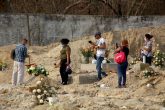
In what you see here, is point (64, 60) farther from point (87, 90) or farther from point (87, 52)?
point (87, 52)

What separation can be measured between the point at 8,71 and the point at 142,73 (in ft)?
17.8

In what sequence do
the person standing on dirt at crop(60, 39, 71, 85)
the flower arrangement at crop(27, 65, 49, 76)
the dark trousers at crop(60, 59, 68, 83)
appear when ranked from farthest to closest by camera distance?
the flower arrangement at crop(27, 65, 49, 76), the dark trousers at crop(60, 59, 68, 83), the person standing on dirt at crop(60, 39, 71, 85)

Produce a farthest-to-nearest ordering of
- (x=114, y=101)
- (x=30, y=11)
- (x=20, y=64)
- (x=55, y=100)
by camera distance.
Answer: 1. (x=30, y=11)
2. (x=20, y=64)
3. (x=114, y=101)
4. (x=55, y=100)

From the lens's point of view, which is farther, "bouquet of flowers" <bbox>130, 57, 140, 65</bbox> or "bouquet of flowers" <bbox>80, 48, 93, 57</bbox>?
"bouquet of flowers" <bbox>80, 48, 93, 57</bbox>

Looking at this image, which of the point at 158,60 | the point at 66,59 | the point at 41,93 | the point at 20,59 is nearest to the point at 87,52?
the point at 158,60

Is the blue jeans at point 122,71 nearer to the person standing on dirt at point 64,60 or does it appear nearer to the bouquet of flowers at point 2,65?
the person standing on dirt at point 64,60

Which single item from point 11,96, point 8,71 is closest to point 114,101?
point 11,96

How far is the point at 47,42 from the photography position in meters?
26.3

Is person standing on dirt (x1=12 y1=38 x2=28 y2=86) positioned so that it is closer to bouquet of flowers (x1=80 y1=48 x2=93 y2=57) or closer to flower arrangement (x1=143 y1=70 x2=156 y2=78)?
flower arrangement (x1=143 y1=70 x2=156 y2=78)

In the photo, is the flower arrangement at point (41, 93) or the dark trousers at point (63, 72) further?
the dark trousers at point (63, 72)

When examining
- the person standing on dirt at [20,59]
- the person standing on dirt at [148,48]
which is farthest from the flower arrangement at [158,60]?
the person standing on dirt at [20,59]

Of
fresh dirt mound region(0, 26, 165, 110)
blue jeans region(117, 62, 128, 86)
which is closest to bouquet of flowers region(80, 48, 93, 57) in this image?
fresh dirt mound region(0, 26, 165, 110)

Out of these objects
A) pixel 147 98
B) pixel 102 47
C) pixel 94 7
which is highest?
pixel 94 7

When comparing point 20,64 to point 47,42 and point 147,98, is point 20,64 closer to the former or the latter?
point 147,98
